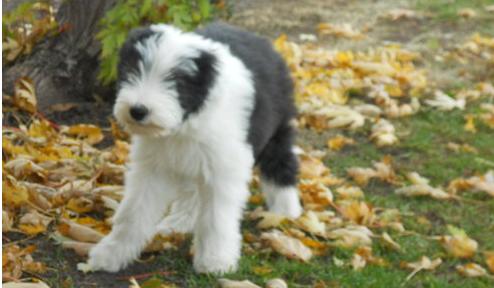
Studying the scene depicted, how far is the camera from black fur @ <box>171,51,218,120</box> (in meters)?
4.12

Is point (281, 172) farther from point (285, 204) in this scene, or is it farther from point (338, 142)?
point (338, 142)

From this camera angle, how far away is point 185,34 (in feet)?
14.4

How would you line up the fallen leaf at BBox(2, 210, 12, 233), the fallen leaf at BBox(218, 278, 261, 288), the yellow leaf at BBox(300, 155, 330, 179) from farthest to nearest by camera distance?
the yellow leaf at BBox(300, 155, 330, 179), the fallen leaf at BBox(2, 210, 12, 233), the fallen leaf at BBox(218, 278, 261, 288)

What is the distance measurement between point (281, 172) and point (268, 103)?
2.31 feet

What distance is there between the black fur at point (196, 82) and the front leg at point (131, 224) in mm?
601

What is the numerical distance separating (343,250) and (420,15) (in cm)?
702


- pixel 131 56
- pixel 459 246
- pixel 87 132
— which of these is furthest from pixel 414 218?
pixel 131 56

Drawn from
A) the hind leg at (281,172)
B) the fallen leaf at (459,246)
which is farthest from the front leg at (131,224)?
the fallen leaf at (459,246)

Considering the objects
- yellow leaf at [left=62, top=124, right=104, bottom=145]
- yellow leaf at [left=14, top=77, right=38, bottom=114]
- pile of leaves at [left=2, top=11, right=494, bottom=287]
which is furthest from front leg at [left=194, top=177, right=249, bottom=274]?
yellow leaf at [left=14, top=77, right=38, bottom=114]

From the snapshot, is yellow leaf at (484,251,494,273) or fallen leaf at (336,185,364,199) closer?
yellow leaf at (484,251,494,273)

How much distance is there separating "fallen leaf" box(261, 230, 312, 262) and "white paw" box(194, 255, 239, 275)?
42 centimetres

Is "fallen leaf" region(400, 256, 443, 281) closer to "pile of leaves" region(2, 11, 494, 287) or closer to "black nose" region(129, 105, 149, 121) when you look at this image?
"pile of leaves" region(2, 11, 494, 287)

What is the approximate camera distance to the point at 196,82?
13.8 feet

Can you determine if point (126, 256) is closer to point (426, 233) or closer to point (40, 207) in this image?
point (40, 207)
